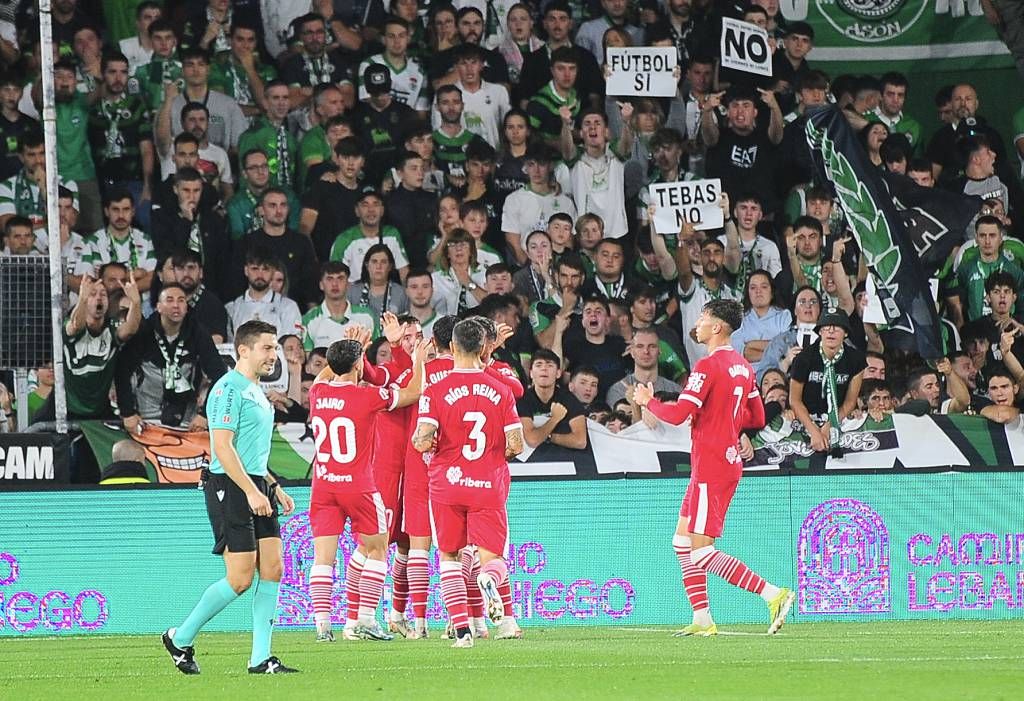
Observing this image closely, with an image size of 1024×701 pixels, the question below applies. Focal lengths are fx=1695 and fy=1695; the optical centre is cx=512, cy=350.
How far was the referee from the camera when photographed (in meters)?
9.80

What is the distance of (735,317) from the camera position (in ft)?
40.5

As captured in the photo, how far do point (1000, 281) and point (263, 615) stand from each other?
36.5ft

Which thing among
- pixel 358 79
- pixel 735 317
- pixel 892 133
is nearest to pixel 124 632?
pixel 735 317

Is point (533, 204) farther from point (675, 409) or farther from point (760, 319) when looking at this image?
point (675, 409)

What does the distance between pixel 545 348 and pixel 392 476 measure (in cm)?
451

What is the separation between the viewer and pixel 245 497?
9.83 metres

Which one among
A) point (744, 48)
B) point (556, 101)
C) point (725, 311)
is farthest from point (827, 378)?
point (725, 311)

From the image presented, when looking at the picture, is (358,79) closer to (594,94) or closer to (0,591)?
(594,94)

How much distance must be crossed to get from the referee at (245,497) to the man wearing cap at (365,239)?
27.4 ft

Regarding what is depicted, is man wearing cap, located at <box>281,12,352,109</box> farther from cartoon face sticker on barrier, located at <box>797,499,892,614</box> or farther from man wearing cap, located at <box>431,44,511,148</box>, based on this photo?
cartoon face sticker on barrier, located at <box>797,499,892,614</box>

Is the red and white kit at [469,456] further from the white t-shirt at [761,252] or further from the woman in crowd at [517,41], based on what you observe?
the woman in crowd at [517,41]

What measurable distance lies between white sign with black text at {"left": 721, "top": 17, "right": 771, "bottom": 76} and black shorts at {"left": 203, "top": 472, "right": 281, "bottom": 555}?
1117 centimetres

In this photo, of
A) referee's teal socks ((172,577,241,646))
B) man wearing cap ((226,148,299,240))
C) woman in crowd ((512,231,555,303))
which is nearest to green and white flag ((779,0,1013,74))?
woman in crowd ((512,231,555,303))

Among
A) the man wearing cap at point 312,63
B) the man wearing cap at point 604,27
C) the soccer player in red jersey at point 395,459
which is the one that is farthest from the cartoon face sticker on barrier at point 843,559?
the man wearing cap at point 312,63
